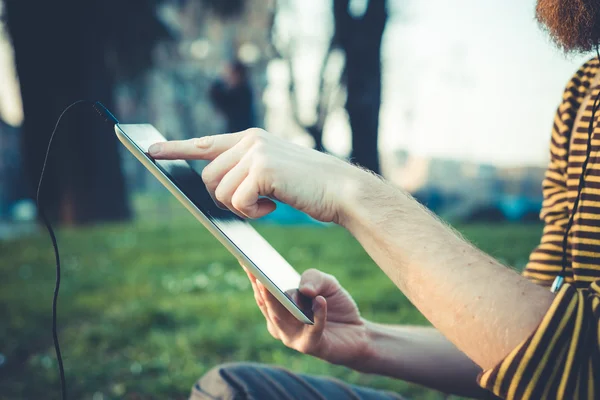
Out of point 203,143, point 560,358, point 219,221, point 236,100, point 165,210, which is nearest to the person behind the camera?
point 560,358

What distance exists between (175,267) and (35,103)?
5827 mm

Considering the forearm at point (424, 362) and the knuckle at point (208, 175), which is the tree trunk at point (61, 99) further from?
the knuckle at point (208, 175)

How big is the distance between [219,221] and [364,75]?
8.12m

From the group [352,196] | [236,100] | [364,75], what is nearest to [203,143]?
[352,196]

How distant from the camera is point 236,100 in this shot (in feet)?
33.6

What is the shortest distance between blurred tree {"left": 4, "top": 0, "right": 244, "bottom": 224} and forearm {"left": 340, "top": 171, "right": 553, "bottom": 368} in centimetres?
931

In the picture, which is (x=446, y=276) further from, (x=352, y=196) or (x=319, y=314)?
(x=319, y=314)

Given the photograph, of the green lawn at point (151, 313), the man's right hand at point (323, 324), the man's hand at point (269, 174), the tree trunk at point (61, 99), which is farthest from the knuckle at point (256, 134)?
the tree trunk at point (61, 99)

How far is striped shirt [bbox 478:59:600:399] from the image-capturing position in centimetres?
77

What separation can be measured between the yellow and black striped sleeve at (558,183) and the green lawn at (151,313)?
1.48 meters

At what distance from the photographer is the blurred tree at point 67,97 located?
9344mm

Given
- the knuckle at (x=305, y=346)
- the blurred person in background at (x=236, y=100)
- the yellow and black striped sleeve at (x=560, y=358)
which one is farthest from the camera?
the blurred person in background at (x=236, y=100)

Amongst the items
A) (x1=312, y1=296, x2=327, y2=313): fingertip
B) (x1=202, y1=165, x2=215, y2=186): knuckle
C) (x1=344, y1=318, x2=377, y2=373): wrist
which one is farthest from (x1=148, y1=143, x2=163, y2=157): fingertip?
(x1=344, y1=318, x2=377, y2=373): wrist

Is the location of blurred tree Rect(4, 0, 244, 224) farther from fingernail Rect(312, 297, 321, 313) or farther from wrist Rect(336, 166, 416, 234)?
wrist Rect(336, 166, 416, 234)
